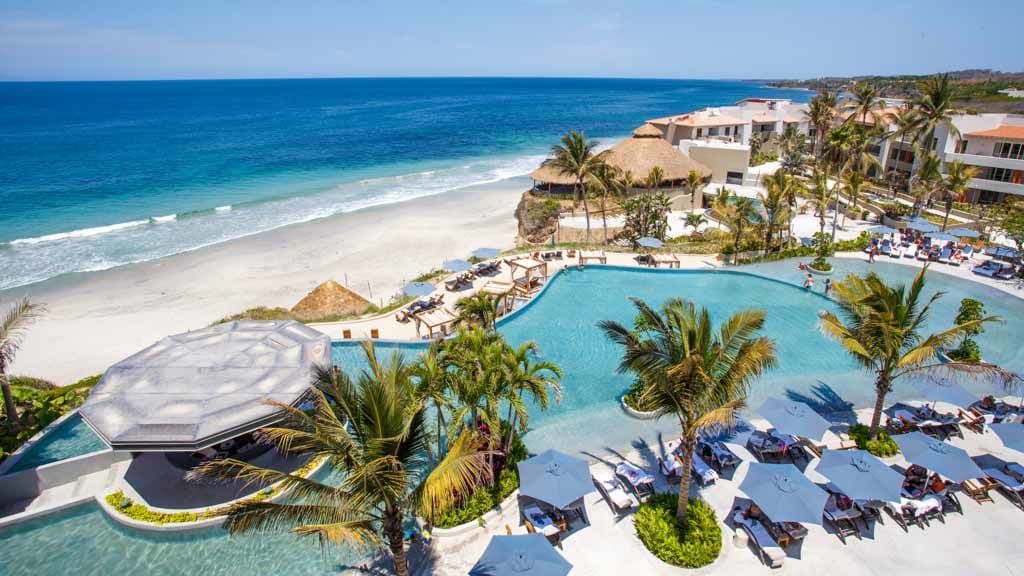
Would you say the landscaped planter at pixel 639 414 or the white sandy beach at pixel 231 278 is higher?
the landscaped planter at pixel 639 414

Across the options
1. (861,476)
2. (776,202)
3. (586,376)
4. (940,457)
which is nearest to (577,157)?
(776,202)

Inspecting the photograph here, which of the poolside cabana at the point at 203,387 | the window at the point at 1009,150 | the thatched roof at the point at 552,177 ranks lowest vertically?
the poolside cabana at the point at 203,387

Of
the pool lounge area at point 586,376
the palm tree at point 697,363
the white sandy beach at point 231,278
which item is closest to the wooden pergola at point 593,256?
the pool lounge area at point 586,376

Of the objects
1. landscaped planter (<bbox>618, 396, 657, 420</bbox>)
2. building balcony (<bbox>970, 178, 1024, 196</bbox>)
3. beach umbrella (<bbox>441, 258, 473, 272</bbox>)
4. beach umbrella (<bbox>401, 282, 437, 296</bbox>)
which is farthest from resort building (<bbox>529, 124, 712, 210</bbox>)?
landscaped planter (<bbox>618, 396, 657, 420</bbox>)

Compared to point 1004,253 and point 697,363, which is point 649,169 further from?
point 697,363

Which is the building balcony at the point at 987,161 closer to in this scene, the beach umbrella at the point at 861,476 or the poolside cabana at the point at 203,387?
the beach umbrella at the point at 861,476

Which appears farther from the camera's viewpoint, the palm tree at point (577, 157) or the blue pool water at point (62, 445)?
the palm tree at point (577, 157)

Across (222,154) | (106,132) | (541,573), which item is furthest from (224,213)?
(106,132)
